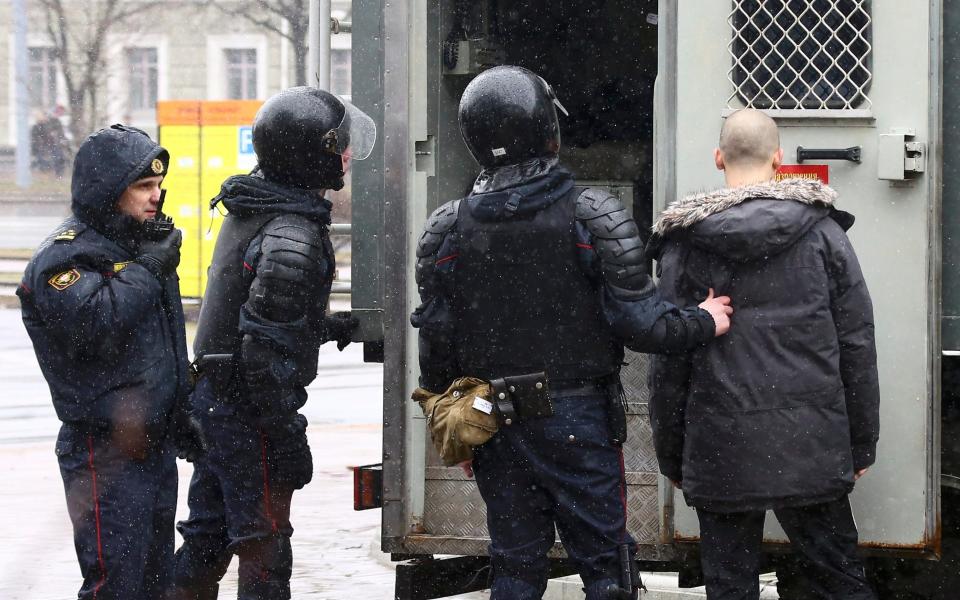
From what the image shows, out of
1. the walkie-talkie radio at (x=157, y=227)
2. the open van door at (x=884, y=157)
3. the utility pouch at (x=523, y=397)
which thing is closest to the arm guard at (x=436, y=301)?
the utility pouch at (x=523, y=397)

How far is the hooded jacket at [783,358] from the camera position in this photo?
157 inches

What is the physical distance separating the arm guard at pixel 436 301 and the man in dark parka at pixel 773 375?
633 millimetres

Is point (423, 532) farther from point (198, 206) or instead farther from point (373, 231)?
point (198, 206)

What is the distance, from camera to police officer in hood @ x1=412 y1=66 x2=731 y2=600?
4.00 metres

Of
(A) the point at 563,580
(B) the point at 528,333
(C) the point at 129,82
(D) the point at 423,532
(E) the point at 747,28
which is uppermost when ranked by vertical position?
(C) the point at 129,82

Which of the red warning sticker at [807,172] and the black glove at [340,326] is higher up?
the red warning sticker at [807,172]

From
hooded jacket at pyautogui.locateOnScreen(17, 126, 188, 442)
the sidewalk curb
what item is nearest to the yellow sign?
the sidewalk curb

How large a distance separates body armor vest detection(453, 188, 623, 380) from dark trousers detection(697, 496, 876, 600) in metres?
0.57

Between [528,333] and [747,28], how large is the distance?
1.20 m

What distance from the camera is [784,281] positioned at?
4000 mm

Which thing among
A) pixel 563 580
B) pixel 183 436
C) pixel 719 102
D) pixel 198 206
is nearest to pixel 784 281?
pixel 719 102

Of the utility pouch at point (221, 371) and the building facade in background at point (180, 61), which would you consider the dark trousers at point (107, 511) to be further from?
the building facade in background at point (180, 61)

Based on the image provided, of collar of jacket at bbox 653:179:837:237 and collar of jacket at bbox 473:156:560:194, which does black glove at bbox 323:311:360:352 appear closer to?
collar of jacket at bbox 473:156:560:194

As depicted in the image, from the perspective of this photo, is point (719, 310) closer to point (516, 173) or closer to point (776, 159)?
point (776, 159)
